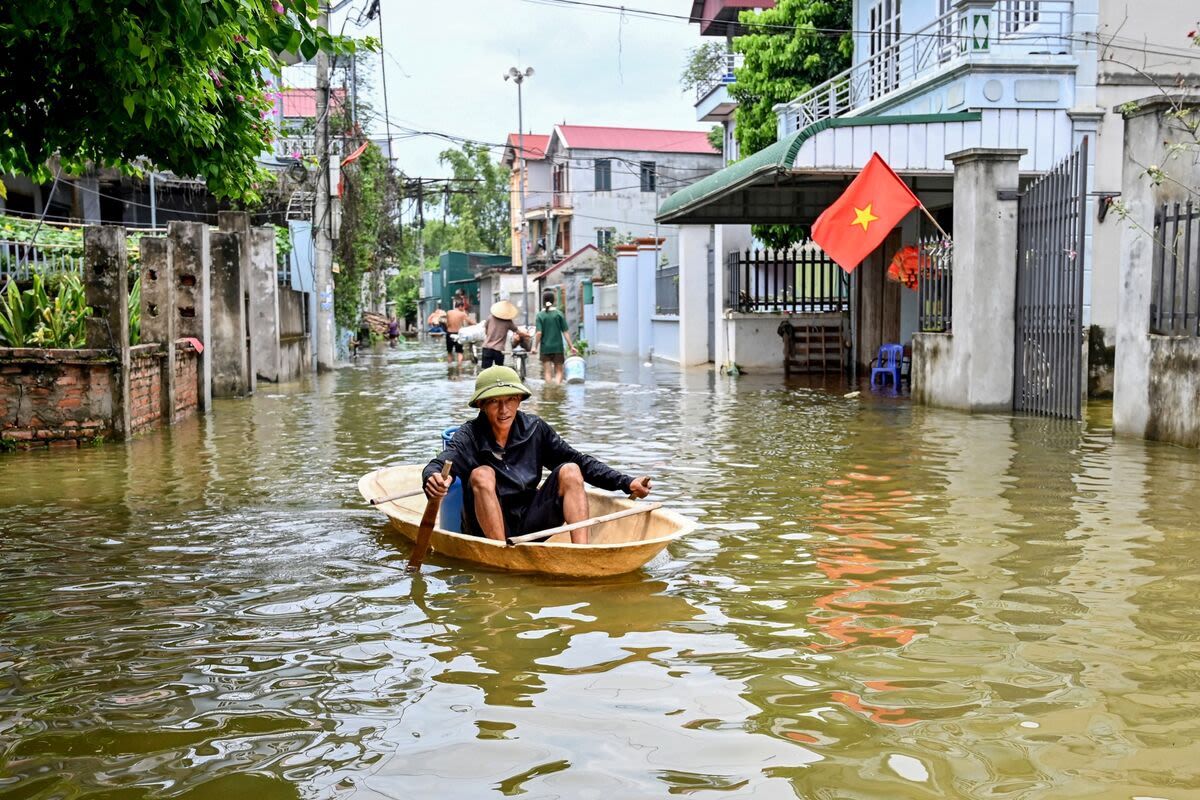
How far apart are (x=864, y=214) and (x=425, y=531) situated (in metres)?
10.7

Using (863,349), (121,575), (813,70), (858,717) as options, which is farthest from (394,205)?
(858,717)

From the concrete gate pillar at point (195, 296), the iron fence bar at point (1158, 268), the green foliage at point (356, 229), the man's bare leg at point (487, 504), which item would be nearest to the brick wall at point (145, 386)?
the concrete gate pillar at point (195, 296)

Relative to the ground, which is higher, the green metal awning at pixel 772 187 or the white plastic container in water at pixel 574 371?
the green metal awning at pixel 772 187

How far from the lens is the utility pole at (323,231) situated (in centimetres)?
2786

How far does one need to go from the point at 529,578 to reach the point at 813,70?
24.0 m

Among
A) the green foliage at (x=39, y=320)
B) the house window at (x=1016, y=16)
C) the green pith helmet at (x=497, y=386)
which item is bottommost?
the green pith helmet at (x=497, y=386)

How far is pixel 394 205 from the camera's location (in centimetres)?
4794

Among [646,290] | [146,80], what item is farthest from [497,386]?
[646,290]

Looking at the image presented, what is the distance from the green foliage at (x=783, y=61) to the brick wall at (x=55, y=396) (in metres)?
18.5

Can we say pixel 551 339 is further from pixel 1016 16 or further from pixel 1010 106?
pixel 1016 16

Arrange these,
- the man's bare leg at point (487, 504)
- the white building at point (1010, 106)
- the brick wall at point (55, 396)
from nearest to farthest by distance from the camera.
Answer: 1. the man's bare leg at point (487, 504)
2. the brick wall at point (55, 396)
3. the white building at point (1010, 106)

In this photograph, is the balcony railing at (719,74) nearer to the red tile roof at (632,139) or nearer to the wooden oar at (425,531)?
the red tile roof at (632,139)

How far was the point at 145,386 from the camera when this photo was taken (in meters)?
14.5

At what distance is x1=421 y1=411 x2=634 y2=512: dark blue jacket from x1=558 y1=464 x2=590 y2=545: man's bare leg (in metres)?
0.21
